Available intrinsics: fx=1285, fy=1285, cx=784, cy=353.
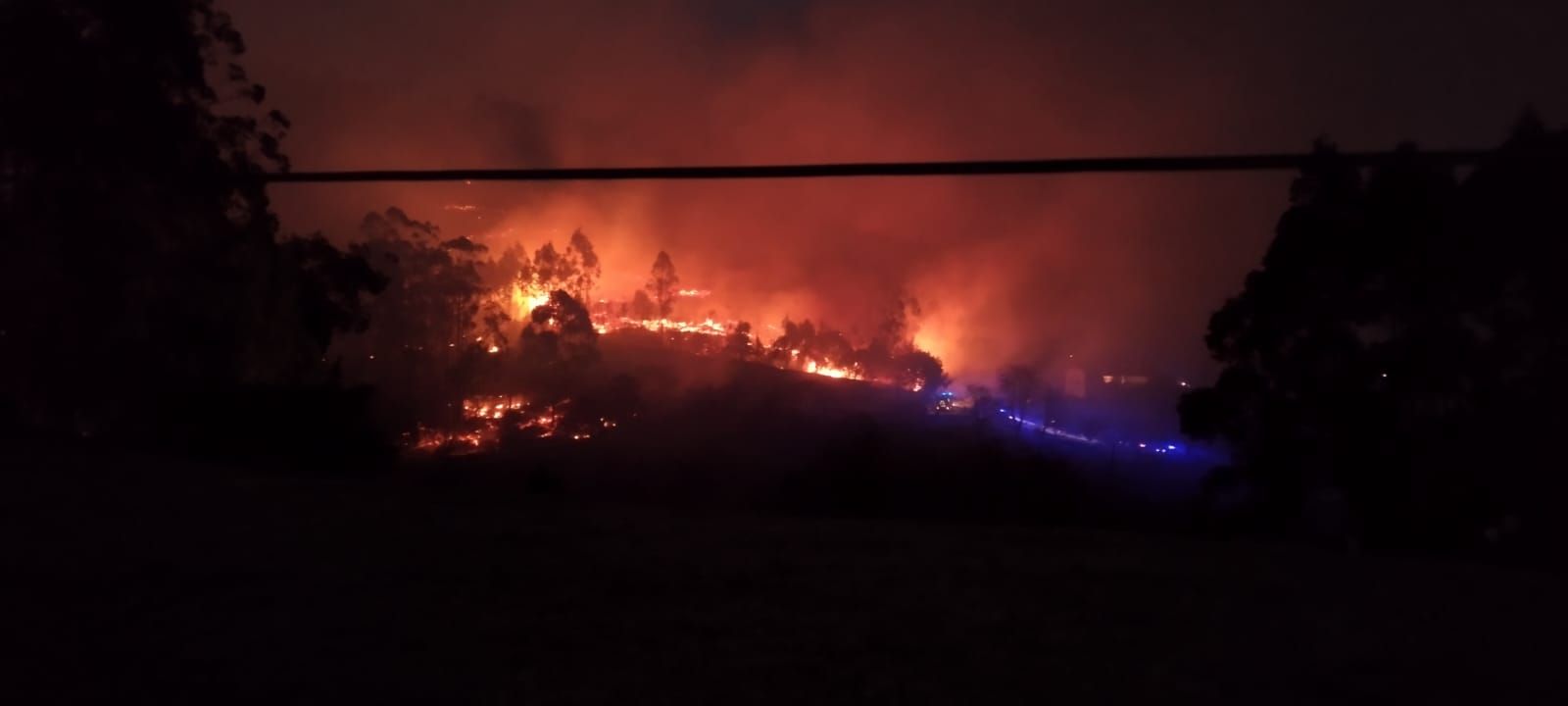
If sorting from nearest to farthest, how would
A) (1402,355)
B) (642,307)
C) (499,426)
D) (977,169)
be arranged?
(977,169)
(1402,355)
(499,426)
(642,307)

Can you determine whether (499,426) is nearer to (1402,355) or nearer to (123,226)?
(123,226)

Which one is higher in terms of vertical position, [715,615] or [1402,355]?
[1402,355]

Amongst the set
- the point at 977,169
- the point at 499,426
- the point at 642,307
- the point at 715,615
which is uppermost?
the point at 642,307

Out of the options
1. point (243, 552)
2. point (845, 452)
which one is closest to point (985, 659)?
point (243, 552)

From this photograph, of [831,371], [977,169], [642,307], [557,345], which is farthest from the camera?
[831,371]

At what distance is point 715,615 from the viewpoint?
580 cm

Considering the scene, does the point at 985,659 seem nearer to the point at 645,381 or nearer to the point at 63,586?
the point at 63,586

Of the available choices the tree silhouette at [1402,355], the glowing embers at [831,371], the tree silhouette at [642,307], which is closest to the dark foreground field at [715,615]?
the tree silhouette at [1402,355]

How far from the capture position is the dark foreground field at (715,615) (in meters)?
4.88

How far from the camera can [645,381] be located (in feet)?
157

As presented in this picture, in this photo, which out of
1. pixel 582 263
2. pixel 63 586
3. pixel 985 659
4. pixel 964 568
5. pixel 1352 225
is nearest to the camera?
pixel 985 659

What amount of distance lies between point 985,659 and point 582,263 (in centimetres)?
4300

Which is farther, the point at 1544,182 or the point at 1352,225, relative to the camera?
the point at 1352,225

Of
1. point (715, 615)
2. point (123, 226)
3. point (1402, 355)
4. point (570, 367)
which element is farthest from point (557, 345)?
point (715, 615)
